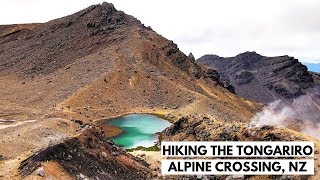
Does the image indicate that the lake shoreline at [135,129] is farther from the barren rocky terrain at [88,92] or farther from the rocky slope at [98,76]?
the rocky slope at [98,76]

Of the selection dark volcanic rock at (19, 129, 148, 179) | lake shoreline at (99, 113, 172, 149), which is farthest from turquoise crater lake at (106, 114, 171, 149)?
dark volcanic rock at (19, 129, 148, 179)

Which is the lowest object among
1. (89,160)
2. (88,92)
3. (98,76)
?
(89,160)

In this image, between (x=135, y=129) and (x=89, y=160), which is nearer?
(x=89, y=160)

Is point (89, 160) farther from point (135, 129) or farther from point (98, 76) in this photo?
point (98, 76)

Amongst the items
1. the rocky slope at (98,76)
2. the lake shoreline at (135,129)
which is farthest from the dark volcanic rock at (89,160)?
the lake shoreline at (135,129)

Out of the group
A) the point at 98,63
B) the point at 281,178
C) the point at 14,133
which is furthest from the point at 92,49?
the point at 281,178

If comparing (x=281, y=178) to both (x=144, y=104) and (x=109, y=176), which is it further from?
(x=144, y=104)

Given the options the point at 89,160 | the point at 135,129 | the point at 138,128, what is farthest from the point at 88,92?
the point at 89,160
